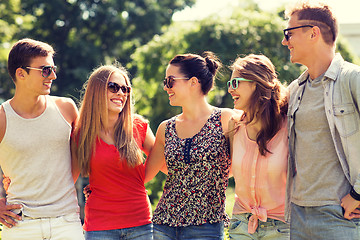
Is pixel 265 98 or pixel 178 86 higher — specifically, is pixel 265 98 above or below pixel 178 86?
below

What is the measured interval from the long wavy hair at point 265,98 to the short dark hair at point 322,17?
0.54 metres

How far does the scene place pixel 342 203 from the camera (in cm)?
326

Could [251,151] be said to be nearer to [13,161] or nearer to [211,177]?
[211,177]

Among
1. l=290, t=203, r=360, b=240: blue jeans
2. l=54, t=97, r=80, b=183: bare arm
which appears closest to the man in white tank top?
l=54, t=97, r=80, b=183: bare arm

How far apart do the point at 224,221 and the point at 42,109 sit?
175cm

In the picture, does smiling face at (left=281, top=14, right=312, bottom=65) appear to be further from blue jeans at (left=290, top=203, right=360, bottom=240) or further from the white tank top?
the white tank top

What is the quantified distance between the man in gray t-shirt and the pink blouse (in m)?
0.13

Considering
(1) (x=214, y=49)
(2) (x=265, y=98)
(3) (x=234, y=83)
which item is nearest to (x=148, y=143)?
(3) (x=234, y=83)

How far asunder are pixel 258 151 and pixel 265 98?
1.36ft

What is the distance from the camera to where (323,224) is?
3.35 meters

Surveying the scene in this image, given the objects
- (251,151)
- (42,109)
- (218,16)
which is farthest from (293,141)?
(218,16)

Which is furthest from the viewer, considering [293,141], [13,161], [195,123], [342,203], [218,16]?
[218,16]

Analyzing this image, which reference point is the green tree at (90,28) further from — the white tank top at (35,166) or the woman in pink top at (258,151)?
the woman in pink top at (258,151)

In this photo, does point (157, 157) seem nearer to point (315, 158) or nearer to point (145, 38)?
point (315, 158)
